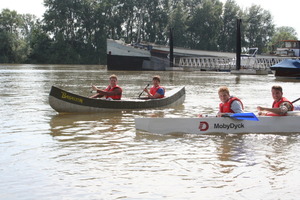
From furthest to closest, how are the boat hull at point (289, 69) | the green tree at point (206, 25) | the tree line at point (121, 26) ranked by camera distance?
1. the green tree at point (206, 25)
2. the tree line at point (121, 26)
3. the boat hull at point (289, 69)

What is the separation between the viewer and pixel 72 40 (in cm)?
A: 9150

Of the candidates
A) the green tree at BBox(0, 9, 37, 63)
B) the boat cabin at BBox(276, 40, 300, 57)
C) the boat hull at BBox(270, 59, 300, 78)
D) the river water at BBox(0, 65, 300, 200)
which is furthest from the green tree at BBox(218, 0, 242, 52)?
the river water at BBox(0, 65, 300, 200)

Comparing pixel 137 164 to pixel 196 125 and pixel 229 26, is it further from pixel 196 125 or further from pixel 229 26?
pixel 229 26

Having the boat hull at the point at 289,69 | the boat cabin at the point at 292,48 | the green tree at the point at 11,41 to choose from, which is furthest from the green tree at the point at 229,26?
the boat hull at the point at 289,69

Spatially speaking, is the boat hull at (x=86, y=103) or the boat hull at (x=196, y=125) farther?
the boat hull at (x=86, y=103)

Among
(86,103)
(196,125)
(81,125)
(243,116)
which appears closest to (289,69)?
(86,103)

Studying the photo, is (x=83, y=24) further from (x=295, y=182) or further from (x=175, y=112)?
(x=295, y=182)

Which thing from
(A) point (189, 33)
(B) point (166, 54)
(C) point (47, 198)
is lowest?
(C) point (47, 198)

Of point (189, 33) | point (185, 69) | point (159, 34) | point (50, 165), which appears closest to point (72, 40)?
point (159, 34)

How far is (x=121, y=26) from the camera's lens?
94.2 m

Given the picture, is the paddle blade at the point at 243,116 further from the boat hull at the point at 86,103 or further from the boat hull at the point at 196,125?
the boat hull at the point at 86,103

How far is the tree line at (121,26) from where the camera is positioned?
288ft

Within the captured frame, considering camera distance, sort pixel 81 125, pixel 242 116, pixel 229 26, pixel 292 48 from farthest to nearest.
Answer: pixel 229 26 → pixel 292 48 → pixel 81 125 → pixel 242 116

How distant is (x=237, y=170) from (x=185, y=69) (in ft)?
174
